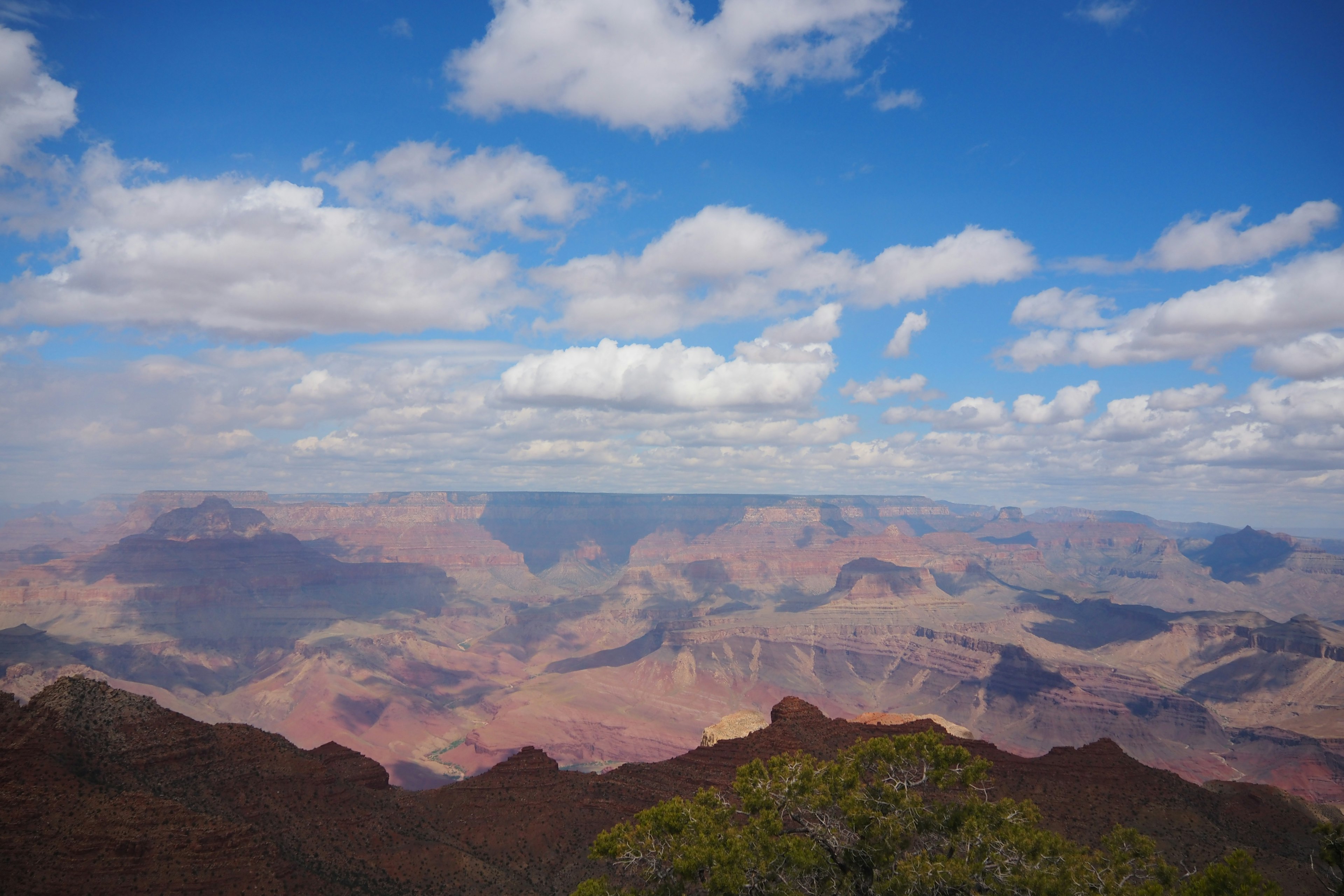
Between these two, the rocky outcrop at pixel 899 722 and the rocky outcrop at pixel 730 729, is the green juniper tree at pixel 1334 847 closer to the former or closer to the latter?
the rocky outcrop at pixel 899 722

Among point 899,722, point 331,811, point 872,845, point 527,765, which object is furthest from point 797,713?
point 872,845

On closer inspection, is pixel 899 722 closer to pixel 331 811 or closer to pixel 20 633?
pixel 331 811

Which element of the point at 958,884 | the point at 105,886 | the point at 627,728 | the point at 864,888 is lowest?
the point at 627,728

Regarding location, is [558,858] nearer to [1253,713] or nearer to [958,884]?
[958,884]

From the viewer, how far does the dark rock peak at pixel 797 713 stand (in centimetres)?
7556

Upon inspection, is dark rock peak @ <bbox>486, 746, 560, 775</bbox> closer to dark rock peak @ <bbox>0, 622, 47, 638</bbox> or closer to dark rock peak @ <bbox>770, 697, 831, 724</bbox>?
dark rock peak @ <bbox>770, 697, 831, 724</bbox>

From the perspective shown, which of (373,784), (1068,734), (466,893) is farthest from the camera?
(1068,734)

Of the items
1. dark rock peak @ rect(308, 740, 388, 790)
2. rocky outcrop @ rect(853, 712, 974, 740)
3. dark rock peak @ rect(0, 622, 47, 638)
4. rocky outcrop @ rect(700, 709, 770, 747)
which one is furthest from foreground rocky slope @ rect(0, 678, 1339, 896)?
dark rock peak @ rect(0, 622, 47, 638)

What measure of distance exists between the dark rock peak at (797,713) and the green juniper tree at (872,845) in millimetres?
40980

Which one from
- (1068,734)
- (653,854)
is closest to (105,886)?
(653,854)

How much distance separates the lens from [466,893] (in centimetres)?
4669

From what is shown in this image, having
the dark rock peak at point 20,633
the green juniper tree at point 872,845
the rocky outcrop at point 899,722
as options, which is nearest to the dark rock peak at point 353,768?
the green juniper tree at point 872,845

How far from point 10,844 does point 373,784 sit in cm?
2532

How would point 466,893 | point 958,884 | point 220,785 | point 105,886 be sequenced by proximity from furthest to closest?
point 220,785 → point 466,893 → point 105,886 → point 958,884
